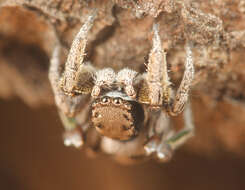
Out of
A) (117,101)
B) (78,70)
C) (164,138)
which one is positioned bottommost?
(164,138)

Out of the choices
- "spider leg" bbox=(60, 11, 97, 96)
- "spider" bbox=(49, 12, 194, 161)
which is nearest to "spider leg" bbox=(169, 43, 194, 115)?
"spider" bbox=(49, 12, 194, 161)

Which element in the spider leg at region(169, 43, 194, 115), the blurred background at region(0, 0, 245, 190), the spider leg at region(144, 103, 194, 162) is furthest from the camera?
the spider leg at region(144, 103, 194, 162)

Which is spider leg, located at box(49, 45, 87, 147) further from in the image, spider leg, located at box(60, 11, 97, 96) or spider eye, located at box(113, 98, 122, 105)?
spider eye, located at box(113, 98, 122, 105)

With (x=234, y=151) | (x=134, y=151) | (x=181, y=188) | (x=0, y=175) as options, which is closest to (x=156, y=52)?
(x=134, y=151)

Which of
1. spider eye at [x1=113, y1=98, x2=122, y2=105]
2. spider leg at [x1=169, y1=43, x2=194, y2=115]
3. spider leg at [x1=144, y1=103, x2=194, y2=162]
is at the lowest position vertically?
spider leg at [x1=144, y1=103, x2=194, y2=162]

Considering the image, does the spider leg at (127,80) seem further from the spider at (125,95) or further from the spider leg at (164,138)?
the spider leg at (164,138)

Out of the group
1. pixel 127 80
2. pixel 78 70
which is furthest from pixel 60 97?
pixel 127 80

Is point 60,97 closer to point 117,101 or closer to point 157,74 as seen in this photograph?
point 117,101

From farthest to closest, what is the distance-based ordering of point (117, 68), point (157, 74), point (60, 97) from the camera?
1. point (117, 68)
2. point (60, 97)
3. point (157, 74)
